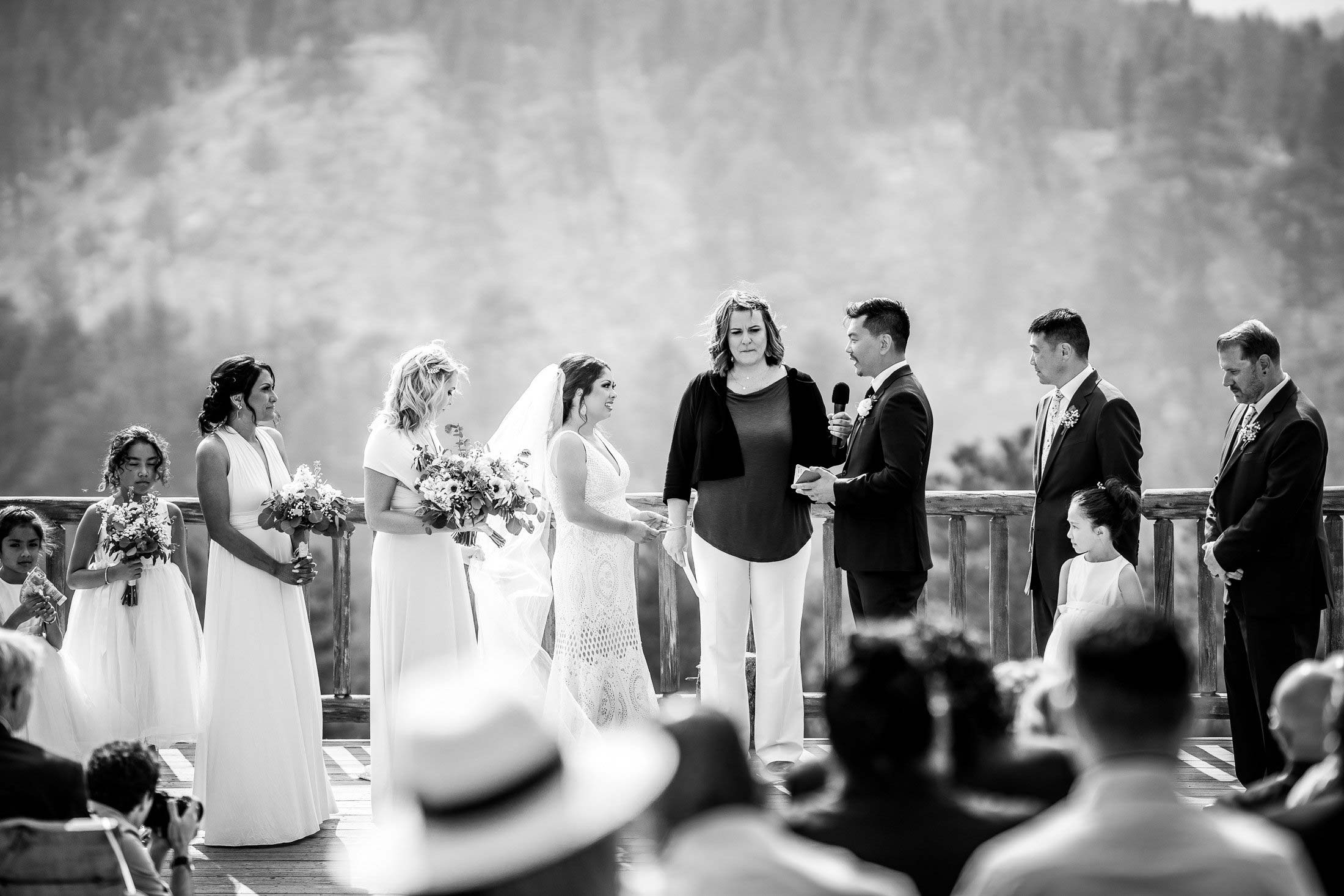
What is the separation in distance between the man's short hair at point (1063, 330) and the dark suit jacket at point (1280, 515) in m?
0.69

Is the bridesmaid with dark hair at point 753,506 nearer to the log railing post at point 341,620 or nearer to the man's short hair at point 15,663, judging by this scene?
the log railing post at point 341,620

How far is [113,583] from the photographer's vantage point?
16.6 feet

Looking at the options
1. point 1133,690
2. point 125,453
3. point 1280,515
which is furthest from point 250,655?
point 1280,515

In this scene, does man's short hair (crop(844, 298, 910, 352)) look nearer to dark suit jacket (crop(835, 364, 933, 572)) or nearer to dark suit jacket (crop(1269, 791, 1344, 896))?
dark suit jacket (crop(835, 364, 933, 572))

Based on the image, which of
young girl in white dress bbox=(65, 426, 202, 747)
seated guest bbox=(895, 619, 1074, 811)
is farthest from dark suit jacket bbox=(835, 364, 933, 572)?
seated guest bbox=(895, 619, 1074, 811)

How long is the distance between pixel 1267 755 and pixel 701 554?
7.36ft

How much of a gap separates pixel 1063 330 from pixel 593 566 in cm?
206

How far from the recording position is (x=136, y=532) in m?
4.91

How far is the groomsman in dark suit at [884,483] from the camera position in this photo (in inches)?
200

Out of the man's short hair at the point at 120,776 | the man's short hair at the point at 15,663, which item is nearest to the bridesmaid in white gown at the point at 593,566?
the man's short hair at the point at 120,776

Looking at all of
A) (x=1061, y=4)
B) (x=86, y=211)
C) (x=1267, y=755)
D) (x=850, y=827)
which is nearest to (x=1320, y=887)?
(x=850, y=827)

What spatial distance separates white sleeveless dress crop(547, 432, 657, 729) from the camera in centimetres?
541

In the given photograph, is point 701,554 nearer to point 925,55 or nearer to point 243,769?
point 243,769

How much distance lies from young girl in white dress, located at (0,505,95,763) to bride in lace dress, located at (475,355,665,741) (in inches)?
62.3
